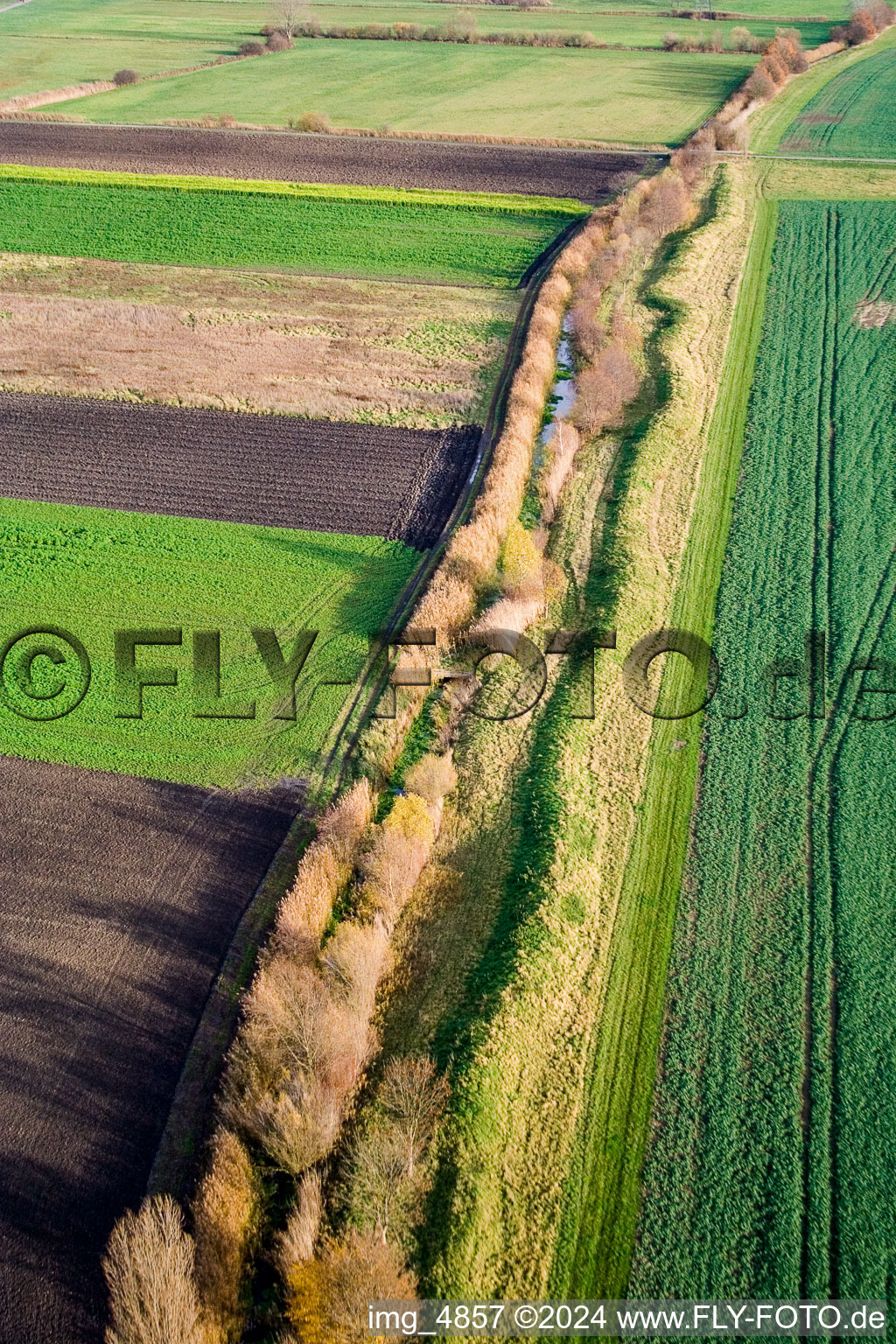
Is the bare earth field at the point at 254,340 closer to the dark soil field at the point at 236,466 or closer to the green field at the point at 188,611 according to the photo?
the dark soil field at the point at 236,466

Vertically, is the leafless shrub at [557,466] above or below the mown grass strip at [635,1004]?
above

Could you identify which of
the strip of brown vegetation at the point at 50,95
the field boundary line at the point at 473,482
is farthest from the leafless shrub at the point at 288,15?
the field boundary line at the point at 473,482

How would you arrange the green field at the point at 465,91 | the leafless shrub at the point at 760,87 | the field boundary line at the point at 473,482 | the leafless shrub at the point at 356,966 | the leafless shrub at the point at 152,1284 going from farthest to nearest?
the leafless shrub at the point at 760,87, the green field at the point at 465,91, the field boundary line at the point at 473,482, the leafless shrub at the point at 356,966, the leafless shrub at the point at 152,1284

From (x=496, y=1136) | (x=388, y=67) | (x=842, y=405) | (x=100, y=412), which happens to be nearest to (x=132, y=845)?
(x=496, y=1136)

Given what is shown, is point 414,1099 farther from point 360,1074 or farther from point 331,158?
point 331,158

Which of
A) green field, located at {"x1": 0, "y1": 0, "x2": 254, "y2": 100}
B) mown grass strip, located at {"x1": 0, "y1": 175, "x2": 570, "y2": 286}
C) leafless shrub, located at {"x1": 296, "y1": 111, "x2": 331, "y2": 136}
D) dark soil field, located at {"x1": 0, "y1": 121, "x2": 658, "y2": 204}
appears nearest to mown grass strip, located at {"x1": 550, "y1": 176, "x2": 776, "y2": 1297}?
mown grass strip, located at {"x1": 0, "y1": 175, "x2": 570, "y2": 286}

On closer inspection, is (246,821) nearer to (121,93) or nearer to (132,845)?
(132,845)
